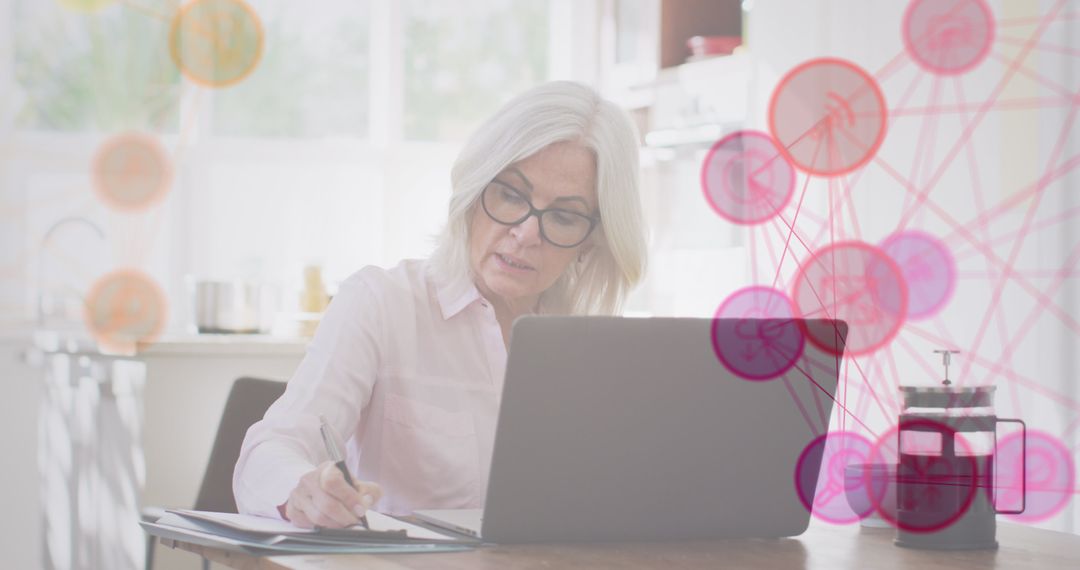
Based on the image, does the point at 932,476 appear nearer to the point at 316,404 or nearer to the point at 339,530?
the point at 339,530

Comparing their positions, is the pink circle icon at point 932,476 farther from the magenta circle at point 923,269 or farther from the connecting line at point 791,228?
the connecting line at point 791,228

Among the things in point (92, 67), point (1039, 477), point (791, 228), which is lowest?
point (1039, 477)

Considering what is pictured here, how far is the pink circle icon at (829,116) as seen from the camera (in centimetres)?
289

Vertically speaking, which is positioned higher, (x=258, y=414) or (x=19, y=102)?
(x=19, y=102)

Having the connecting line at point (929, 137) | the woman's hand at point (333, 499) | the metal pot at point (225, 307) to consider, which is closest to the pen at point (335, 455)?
the woman's hand at point (333, 499)

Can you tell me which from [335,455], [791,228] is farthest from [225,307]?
[335,455]

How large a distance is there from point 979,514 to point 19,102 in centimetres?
364

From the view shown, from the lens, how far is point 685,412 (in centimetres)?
130

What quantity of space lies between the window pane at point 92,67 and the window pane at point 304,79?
0.77 feet

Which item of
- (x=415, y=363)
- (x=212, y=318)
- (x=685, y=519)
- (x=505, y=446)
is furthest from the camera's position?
(x=212, y=318)

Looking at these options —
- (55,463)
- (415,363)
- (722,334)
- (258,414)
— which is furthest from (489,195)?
(55,463)

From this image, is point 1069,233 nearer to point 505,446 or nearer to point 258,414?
point 505,446

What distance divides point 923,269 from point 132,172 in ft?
8.86

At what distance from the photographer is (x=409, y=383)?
1.80 m
